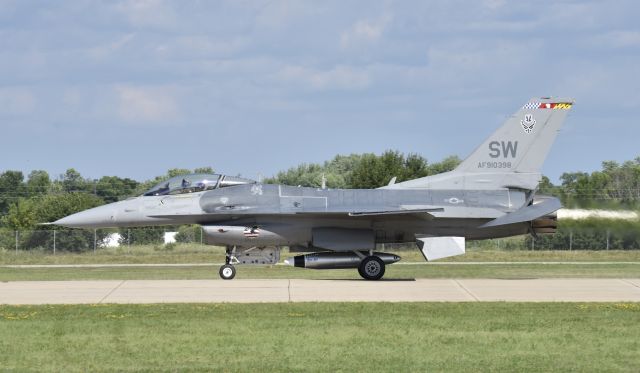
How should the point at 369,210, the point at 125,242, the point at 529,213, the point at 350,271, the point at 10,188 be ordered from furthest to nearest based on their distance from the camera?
the point at 10,188
the point at 125,242
the point at 350,271
the point at 529,213
the point at 369,210

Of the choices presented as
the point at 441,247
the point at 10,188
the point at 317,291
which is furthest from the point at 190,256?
the point at 10,188

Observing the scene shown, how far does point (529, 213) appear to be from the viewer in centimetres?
2303

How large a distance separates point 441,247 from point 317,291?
5.03 m

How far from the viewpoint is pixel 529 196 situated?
23.7 meters

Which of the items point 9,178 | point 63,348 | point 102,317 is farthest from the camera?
point 9,178

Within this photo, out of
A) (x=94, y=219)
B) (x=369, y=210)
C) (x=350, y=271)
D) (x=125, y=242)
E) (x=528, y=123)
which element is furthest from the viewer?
(x=125, y=242)

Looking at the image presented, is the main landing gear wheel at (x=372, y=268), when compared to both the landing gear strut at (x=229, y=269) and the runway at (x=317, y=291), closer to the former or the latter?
the runway at (x=317, y=291)

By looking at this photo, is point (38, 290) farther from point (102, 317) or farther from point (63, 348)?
point (63, 348)

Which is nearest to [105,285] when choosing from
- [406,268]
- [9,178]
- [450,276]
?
[450,276]

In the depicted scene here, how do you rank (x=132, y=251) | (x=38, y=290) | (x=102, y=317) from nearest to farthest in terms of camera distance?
(x=102, y=317) → (x=38, y=290) → (x=132, y=251)

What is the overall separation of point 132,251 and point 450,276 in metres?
21.5

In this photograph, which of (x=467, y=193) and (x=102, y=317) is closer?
(x=102, y=317)

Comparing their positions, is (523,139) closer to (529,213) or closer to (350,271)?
(529,213)

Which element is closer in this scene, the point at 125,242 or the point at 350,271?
the point at 350,271
